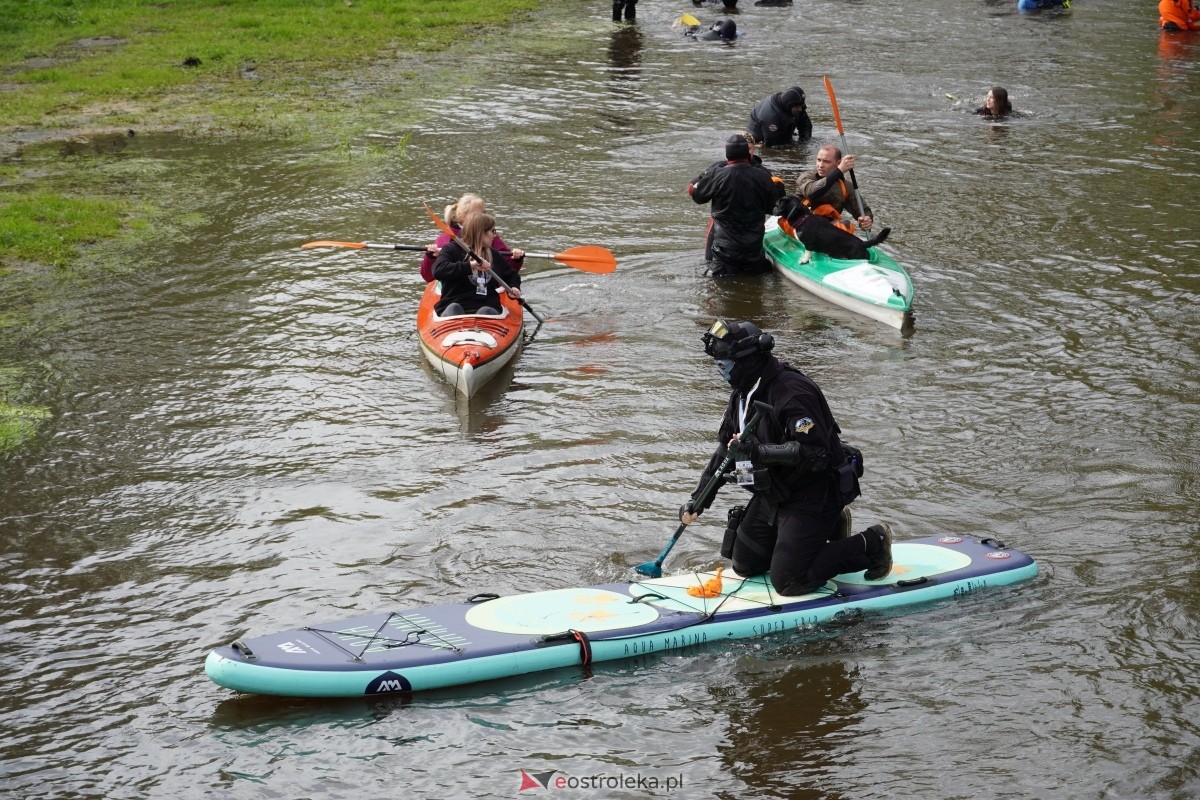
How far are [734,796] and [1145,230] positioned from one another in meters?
9.84

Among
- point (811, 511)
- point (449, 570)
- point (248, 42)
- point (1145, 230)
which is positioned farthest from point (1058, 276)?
point (248, 42)

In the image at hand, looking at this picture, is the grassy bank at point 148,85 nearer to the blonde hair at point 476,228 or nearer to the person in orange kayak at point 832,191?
the blonde hair at point 476,228

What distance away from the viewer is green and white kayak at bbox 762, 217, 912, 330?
10.9 m

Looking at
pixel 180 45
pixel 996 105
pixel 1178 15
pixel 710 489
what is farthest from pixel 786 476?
pixel 1178 15

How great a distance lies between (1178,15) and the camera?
23.7 meters

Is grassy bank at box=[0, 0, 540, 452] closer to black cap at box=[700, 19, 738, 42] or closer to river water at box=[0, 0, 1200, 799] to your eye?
river water at box=[0, 0, 1200, 799]

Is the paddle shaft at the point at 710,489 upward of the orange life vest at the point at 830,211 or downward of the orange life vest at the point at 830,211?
downward

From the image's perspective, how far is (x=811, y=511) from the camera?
647 cm

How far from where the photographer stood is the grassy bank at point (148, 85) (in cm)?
1279

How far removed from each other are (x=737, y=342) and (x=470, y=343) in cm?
404

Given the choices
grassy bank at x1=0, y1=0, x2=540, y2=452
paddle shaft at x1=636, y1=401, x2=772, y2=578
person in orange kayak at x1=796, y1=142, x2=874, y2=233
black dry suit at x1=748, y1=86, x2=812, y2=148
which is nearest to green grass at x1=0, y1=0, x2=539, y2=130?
grassy bank at x1=0, y1=0, x2=540, y2=452

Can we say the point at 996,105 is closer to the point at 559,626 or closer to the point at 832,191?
the point at 832,191

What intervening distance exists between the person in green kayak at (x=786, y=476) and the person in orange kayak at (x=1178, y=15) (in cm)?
2104

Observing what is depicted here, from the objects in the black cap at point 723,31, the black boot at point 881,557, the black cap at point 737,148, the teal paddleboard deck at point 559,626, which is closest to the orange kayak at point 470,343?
the black cap at point 737,148
